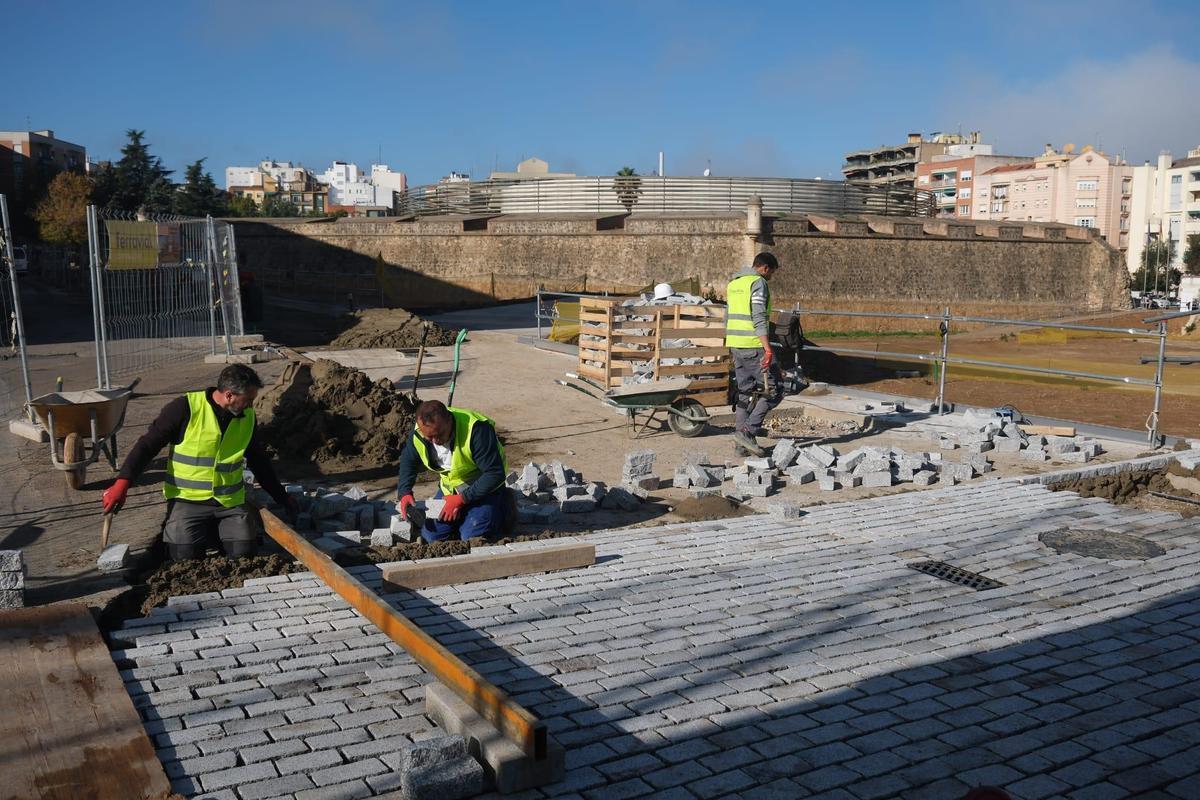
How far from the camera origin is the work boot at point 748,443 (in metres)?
9.80

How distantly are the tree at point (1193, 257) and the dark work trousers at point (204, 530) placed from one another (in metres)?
79.5

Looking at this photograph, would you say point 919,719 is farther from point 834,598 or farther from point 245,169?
point 245,169

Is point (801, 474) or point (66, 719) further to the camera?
point (801, 474)

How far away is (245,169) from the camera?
554ft

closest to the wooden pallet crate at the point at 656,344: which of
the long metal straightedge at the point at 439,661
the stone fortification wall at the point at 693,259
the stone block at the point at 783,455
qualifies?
the stone block at the point at 783,455

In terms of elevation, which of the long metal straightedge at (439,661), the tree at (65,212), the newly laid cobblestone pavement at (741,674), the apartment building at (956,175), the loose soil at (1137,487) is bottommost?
the loose soil at (1137,487)

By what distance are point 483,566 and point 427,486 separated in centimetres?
334

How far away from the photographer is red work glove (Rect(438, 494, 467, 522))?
6594mm

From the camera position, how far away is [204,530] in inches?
243

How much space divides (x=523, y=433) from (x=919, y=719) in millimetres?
8149

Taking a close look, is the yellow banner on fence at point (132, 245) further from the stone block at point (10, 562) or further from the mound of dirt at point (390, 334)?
the stone block at point (10, 562)

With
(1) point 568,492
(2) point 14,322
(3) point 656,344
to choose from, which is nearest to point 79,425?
(1) point 568,492

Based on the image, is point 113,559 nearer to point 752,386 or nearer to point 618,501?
point 618,501

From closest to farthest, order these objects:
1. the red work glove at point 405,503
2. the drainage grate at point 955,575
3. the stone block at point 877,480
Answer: the drainage grate at point 955,575
the red work glove at point 405,503
the stone block at point 877,480
